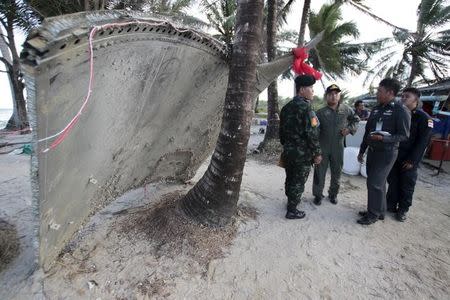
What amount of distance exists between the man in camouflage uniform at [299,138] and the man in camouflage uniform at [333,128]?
2.08ft

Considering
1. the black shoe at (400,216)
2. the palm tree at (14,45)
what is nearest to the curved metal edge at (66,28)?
the black shoe at (400,216)

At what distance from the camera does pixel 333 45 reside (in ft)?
67.1

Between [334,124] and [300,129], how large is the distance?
33.4 inches

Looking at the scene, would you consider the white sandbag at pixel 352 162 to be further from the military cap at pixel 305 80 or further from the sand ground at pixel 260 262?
the military cap at pixel 305 80

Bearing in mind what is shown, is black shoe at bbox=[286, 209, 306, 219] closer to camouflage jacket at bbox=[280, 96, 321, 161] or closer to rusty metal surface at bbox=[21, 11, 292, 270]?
camouflage jacket at bbox=[280, 96, 321, 161]

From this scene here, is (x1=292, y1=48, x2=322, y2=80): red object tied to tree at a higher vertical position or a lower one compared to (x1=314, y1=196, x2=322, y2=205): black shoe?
higher

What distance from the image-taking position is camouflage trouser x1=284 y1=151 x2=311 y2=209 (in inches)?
152

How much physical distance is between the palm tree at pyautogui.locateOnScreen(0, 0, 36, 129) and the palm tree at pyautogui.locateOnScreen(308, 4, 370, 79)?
596 inches

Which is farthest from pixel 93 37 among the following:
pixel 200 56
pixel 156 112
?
pixel 200 56

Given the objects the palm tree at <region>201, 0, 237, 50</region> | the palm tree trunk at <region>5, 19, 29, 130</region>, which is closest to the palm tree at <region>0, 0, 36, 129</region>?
the palm tree trunk at <region>5, 19, 29, 130</region>

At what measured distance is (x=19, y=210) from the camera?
4.03m

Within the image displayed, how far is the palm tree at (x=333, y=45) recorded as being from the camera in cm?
1823

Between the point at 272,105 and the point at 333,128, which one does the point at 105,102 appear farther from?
the point at 272,105

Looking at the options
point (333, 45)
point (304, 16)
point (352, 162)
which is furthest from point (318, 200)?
point (333, 45)
